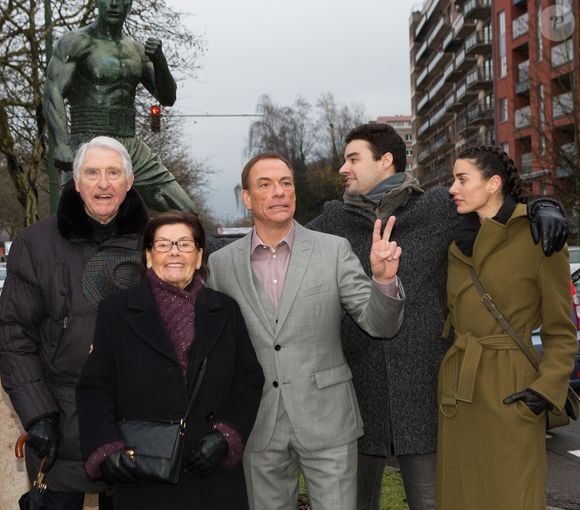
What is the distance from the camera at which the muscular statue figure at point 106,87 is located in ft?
17.0

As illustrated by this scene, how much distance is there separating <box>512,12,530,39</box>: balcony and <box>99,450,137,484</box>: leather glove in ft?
144

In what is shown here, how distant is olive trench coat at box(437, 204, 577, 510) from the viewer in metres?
3.40

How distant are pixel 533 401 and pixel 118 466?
1730 millimetres

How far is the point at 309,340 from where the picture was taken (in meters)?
3.34

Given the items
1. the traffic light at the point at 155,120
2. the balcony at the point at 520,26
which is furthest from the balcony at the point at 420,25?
the traffic light at the point at 155,120

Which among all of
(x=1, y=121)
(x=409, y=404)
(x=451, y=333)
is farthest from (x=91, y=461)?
(x=1, y=121)

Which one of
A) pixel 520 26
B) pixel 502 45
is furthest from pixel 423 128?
pixel 520 26

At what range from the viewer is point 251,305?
11.0 feet

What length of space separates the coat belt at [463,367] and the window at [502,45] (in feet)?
159

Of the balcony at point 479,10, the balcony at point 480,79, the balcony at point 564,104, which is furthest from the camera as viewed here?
the balcony at point 480,79

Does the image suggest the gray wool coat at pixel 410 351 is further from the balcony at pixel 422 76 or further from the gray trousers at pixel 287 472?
the balcony at pixel 422 76

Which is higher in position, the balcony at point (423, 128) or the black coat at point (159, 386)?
the balcony at point (423, 128)

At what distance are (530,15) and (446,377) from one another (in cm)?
4171

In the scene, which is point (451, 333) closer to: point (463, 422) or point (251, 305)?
point (463, 422)
